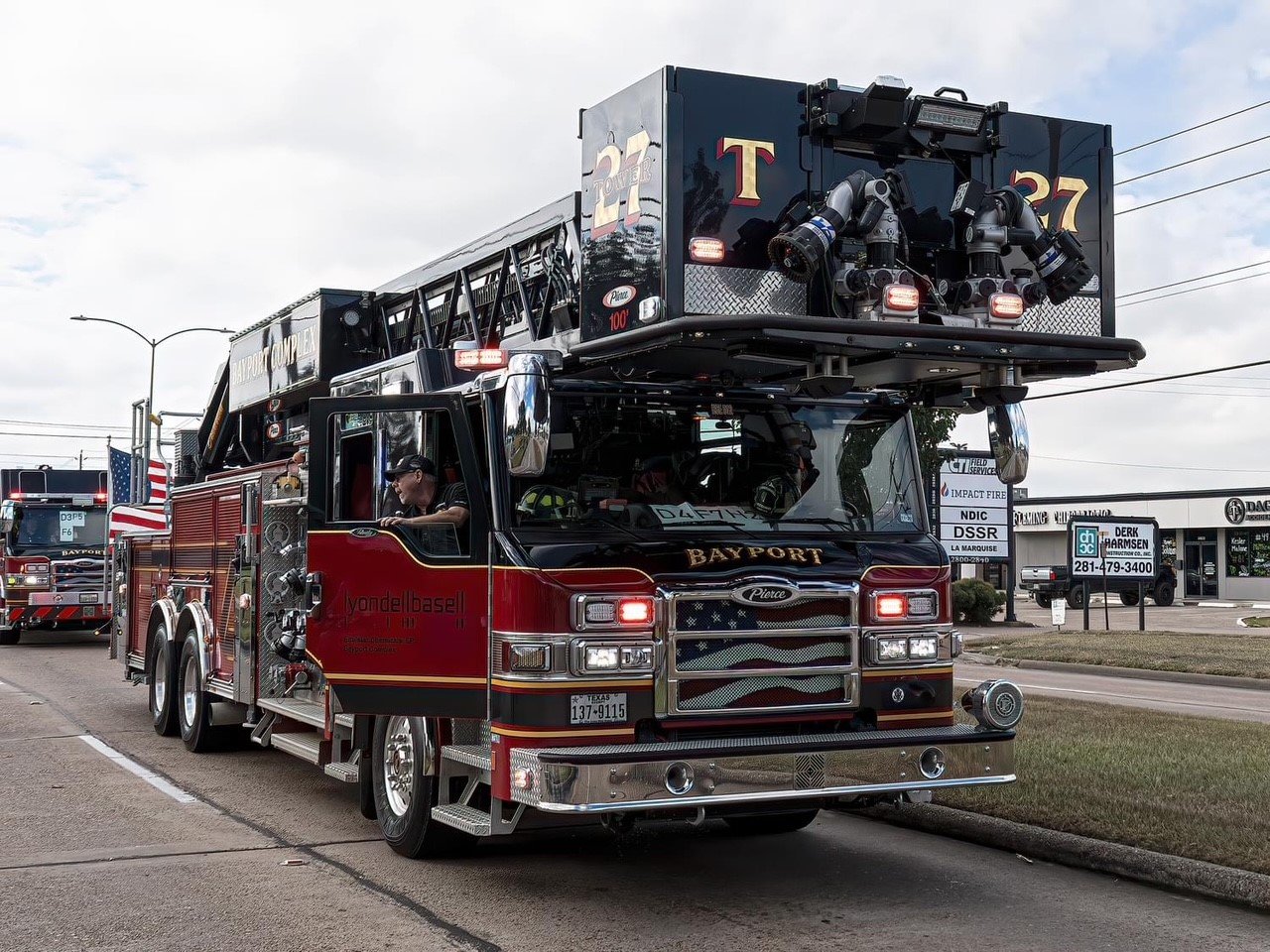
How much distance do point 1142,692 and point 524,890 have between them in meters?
12.5

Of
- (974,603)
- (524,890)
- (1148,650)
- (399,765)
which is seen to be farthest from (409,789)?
(974,603)

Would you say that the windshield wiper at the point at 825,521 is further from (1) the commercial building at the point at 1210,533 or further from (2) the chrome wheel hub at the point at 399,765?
(1) the commercial building at the point at 1210,533

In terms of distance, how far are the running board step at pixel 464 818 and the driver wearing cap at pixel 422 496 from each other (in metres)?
1.42

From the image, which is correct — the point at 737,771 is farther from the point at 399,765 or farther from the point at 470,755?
the point at 399,765

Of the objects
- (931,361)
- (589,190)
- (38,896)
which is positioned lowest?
(38,896)

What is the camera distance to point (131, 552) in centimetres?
1417

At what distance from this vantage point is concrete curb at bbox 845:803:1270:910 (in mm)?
6805

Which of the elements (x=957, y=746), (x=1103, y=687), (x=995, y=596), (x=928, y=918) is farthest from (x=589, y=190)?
(x=995, y=596)

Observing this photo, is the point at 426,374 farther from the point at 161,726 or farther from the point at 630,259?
the point at 161,726

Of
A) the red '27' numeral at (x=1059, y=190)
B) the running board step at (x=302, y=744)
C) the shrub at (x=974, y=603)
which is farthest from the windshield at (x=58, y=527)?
the red '27' numeral at (x=1059, y=190)

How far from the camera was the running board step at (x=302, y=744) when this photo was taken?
887 cm

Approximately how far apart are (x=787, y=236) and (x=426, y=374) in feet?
8.08

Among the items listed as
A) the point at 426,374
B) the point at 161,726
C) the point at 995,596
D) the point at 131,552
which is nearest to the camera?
the point at 426,374

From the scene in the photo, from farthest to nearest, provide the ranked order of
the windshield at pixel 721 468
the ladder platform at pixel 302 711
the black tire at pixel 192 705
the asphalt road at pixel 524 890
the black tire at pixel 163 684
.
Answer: the black tire at pixel 163 684 < the black tire at pixel 192 705 < the ladder platform at pixel 302 711 < the windshield at pixel 721 468 < the asphalt road at pixel 524 890
